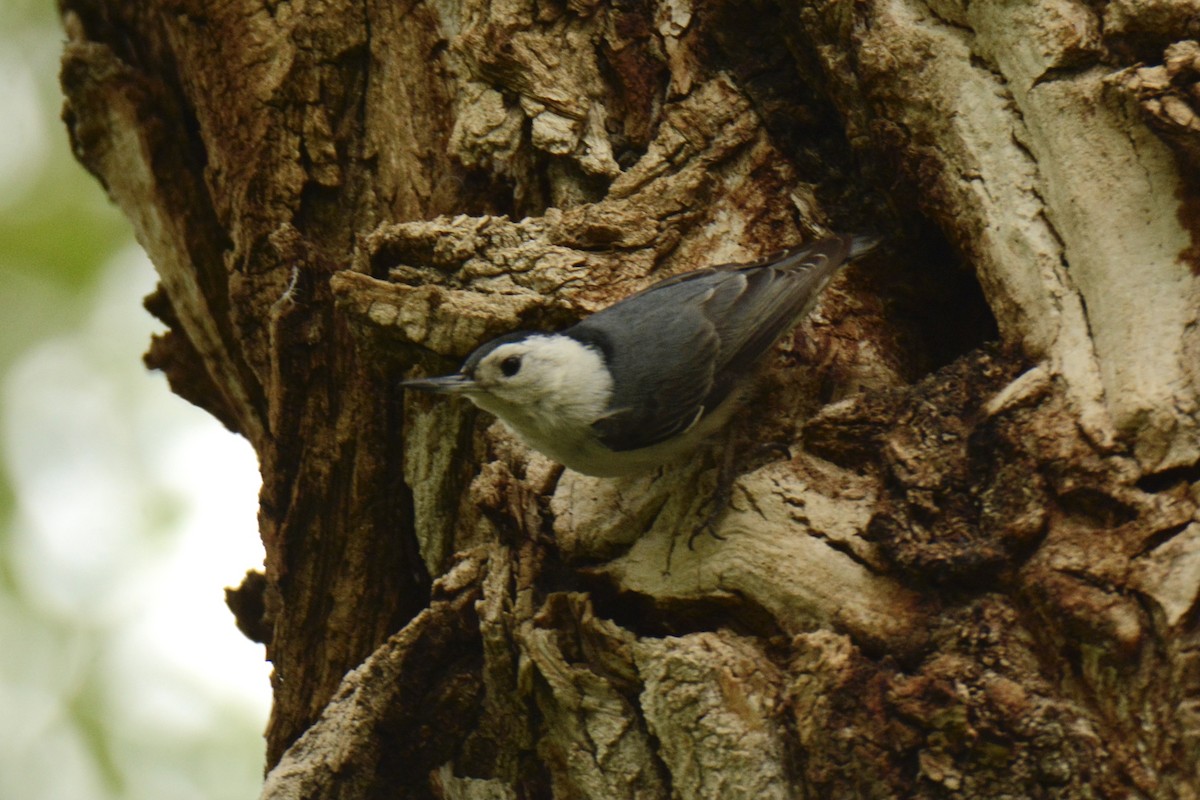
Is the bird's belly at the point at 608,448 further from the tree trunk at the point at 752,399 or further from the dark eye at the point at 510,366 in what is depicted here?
the dark eye at the point at 510,366

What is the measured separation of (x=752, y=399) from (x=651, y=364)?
23 cm

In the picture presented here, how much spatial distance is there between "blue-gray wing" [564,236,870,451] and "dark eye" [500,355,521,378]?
6.0 inches

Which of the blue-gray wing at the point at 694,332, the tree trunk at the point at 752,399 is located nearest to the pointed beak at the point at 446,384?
the tree trunk at the point at 752,399

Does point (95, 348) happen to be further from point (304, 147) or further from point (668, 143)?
point (668, 143)

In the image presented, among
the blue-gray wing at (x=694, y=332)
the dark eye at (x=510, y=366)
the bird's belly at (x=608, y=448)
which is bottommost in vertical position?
the bird's belly at (x=608, y=448)

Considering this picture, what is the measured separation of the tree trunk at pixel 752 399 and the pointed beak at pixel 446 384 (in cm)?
13

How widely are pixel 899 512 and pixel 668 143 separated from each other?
3.43 ft

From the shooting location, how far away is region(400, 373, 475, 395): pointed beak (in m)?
2.42

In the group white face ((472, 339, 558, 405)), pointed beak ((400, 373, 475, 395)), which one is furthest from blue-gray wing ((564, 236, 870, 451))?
pointed beak ((400, 373, 475, 395))

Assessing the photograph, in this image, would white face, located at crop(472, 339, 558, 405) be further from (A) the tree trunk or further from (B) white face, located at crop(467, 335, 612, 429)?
(A) the tree trunk

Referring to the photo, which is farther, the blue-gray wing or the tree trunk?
the blue-gray wing

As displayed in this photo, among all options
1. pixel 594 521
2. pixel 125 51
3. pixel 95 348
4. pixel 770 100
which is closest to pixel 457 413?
pixel 594 521

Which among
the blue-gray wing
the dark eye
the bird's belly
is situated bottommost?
the bird's belly

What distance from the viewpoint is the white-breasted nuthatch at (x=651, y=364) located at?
2.48 metres
